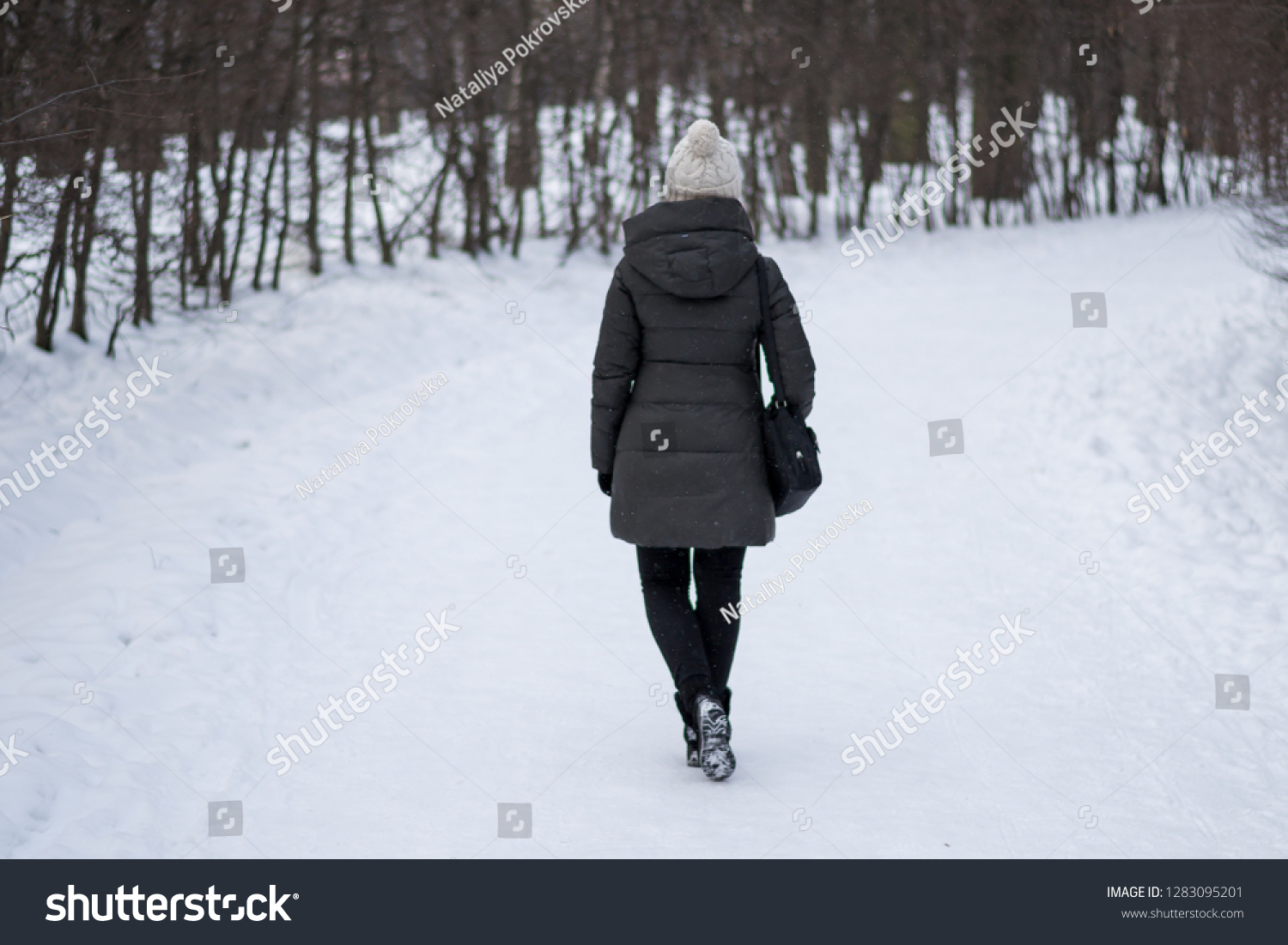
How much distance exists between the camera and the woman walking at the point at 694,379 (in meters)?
3.71

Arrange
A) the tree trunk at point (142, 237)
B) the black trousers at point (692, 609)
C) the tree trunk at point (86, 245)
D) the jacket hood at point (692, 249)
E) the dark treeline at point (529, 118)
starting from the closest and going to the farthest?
the jacket hood at point (692, 249)
the black trousers at point (692, 609)
the dark treeline at point (529, 118)
the tree trunk at point (86, 245)
the tree trunk at point (142, 237)

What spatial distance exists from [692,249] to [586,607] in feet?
8.41

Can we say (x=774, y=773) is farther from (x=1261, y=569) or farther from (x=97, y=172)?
(x=97, y=172)

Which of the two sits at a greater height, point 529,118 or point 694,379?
point 529,118

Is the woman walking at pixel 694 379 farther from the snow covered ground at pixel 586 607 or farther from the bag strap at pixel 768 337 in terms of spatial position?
the snow covered ground at pixel 586 607

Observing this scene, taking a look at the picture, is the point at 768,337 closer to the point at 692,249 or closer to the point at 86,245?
the point at 692,249

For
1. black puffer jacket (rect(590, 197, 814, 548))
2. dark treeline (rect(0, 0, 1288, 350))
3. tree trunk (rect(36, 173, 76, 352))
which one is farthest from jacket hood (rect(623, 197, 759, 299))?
tree trunk (rect(36, 173, 76, 352))

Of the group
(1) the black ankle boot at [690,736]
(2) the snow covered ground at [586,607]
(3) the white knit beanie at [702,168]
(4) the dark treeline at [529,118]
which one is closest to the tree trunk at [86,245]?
(4) the dark treeline at [529,118]

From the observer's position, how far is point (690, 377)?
3.78m

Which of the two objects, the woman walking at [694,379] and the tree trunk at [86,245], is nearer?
the woman walking at [694,379]

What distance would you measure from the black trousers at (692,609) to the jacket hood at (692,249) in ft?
2.61

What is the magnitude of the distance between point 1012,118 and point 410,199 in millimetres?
7981

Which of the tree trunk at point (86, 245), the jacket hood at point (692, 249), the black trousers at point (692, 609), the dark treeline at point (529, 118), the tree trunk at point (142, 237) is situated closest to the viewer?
the jacket hood at point (692, 249)

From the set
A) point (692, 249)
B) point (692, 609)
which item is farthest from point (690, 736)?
point (692, 249)
